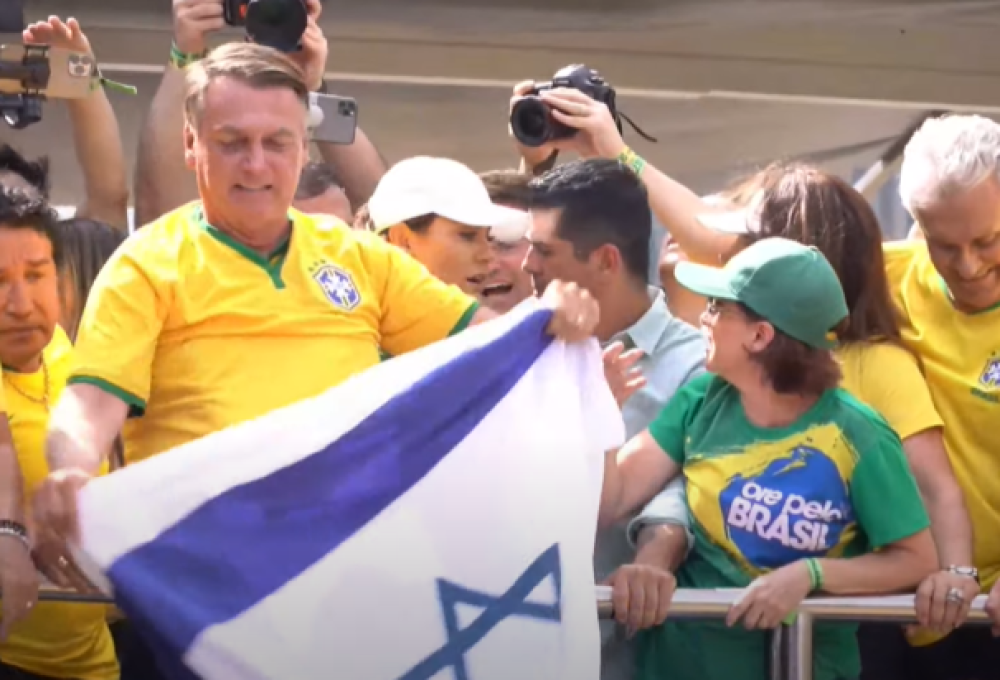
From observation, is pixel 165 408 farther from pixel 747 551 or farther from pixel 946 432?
pixel 946 432

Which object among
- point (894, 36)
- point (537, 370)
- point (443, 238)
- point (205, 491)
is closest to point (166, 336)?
point (205, 491)

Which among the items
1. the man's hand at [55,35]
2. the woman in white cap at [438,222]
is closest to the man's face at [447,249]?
the woman in white cap at [438,222]

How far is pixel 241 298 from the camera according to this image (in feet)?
8.63

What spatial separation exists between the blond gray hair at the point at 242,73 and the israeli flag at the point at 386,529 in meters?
0.44

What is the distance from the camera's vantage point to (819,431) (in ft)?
9.37

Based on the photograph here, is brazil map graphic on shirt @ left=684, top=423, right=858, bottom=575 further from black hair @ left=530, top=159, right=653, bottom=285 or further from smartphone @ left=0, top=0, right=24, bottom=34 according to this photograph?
smartphone @ left=0, top=0, right=24, bottom=34

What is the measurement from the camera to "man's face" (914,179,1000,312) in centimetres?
317

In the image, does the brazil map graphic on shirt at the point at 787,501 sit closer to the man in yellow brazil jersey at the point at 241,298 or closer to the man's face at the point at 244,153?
the man in yellow brazil jersey at the point at 241,298

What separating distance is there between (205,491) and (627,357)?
74cm

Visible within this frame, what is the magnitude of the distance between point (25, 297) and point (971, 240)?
165 cm

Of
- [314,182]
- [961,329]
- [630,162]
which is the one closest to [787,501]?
[961,329]

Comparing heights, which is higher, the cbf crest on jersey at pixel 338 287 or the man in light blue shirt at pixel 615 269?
the cbf crest on jersey at pixel 338 287

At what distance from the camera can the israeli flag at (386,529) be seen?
2.34m

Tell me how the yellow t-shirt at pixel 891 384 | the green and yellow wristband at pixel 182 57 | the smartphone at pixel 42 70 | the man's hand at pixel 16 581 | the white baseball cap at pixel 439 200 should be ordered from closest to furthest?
1. the man's hand at pixel 16 581
2. the yellow t-shirt at pixel 891 384
3. the smartphone at pixel 42 70
4. the green and yellow wristband at pixel 182 57
5. the white baseball cap at pixel 439 200
